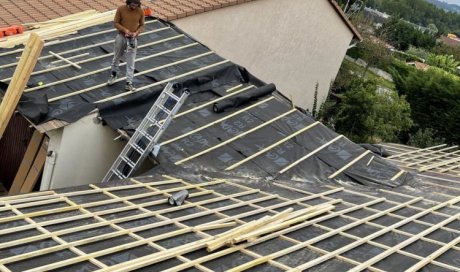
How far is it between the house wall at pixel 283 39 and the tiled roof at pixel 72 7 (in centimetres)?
23

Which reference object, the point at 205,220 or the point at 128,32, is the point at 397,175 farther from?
the point at 128,32

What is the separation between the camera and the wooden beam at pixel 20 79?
8484 millimetres

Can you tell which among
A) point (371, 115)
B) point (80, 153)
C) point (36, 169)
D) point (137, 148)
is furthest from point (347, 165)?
point (371, 115)

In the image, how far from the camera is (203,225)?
609 cm

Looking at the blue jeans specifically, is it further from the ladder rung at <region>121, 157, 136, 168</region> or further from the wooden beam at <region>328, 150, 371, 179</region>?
the wooden beam at <region>328, 150, 371, 179</region>

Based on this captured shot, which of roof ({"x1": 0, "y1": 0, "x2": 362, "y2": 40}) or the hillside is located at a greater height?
the hillside

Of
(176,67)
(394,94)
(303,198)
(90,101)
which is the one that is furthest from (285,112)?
(394,94)

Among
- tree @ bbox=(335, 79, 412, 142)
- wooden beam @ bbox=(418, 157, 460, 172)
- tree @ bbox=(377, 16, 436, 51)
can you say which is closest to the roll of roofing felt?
wooden beam @ bbox=(418, 157, 460, 172)

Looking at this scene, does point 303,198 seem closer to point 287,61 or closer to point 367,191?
point 367,191

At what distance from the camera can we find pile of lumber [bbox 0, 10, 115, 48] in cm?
1078

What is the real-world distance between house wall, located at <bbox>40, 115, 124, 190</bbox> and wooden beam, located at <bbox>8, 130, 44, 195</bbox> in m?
0.77

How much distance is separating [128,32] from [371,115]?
10.6 m

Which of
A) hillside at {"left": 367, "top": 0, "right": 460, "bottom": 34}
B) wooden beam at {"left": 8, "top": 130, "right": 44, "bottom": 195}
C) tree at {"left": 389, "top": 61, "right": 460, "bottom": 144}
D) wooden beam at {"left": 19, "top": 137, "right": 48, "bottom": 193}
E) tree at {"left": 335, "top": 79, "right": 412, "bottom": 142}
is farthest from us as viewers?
hillside at {"left": 367, "top": 0, "right": 460, "bottom": 34}

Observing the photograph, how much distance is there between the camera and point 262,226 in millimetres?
6016
